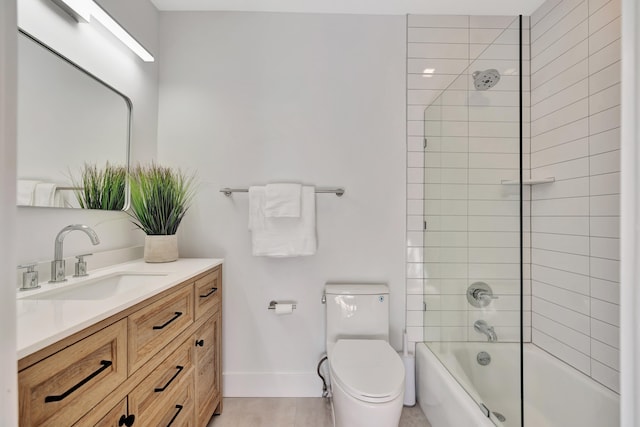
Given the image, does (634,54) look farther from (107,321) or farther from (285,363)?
(285,363)

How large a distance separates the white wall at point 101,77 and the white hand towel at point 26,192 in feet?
0.10

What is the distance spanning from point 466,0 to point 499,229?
4.84ft

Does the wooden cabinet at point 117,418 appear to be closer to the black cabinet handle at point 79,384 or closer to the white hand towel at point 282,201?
the black cabinet handle at point 79,384

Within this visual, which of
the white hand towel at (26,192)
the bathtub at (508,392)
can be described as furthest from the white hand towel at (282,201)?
the bathtub at (508,392)

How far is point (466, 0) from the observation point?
185 cm

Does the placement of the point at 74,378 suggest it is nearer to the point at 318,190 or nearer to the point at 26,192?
the point at 26,192

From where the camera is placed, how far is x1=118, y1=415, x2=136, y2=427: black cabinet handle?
894mm

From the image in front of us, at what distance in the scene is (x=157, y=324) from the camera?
3.60ft

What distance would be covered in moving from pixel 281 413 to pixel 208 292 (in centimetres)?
84

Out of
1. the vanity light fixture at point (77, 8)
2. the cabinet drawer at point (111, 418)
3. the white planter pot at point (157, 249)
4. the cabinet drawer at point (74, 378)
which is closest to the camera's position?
the cabinet drawer at point (74, 378)

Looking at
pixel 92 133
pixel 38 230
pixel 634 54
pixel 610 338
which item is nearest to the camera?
pixel 634 54

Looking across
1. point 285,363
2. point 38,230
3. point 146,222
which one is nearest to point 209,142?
point 146,222

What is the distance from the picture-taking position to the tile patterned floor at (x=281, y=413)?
1697mm

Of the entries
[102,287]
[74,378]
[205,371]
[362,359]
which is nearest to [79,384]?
[74,378]
